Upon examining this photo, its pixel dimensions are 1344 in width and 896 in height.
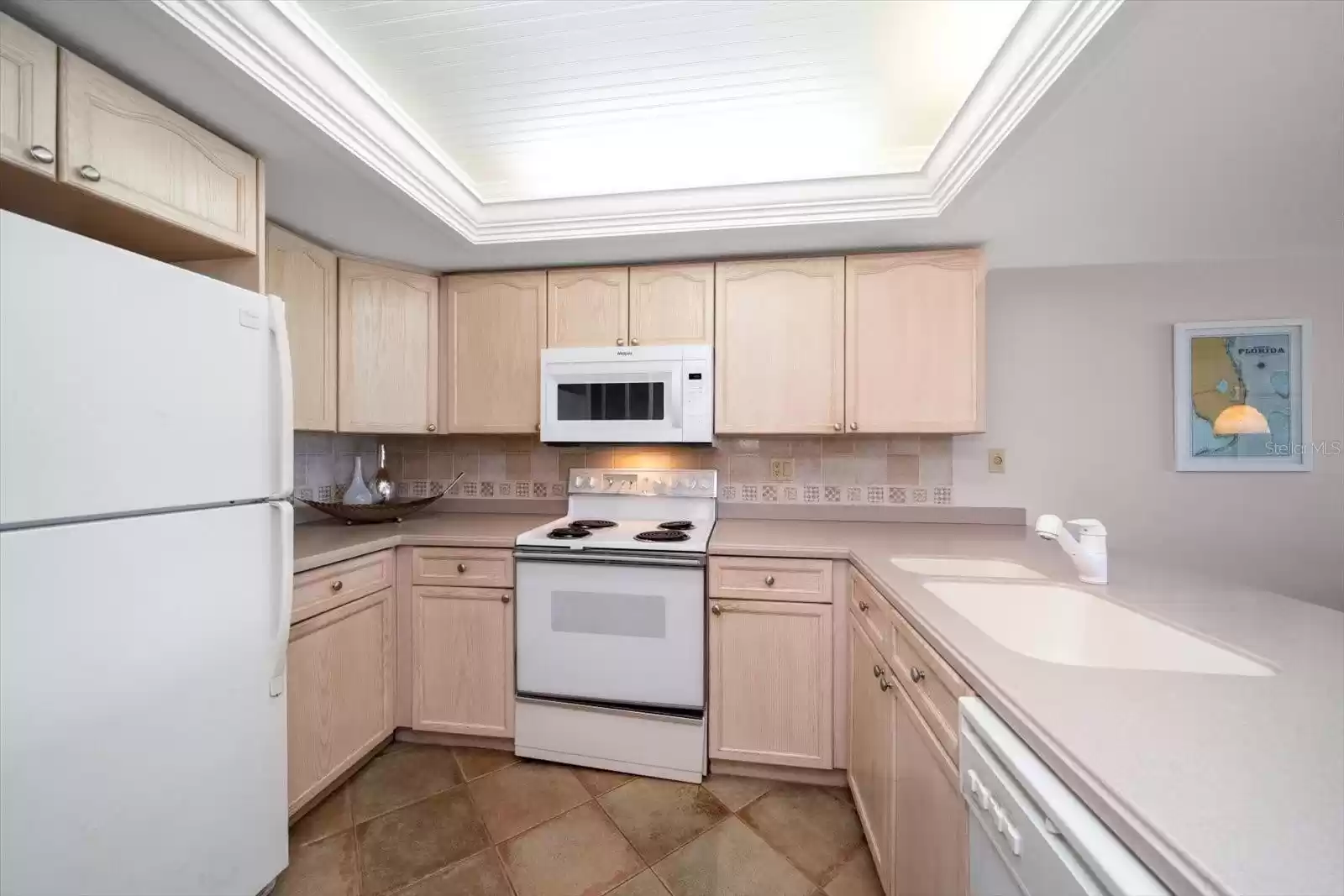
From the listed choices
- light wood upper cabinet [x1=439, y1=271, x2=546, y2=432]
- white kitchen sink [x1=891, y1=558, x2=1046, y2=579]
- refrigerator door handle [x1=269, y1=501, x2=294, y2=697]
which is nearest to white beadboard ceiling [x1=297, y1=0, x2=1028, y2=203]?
light wood upper cabinet [x1=439, y1=271, x2=546, y2=432]

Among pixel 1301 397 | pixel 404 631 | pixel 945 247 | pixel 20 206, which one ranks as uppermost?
pixel 945 247

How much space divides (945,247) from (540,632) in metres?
2.24

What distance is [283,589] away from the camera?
132 cm

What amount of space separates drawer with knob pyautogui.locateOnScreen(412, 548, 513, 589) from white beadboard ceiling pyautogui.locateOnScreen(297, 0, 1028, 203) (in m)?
1.43

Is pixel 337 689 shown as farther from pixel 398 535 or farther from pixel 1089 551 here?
pixel 1089 551

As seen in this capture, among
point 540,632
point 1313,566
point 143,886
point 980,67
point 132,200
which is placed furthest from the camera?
point 1313,566

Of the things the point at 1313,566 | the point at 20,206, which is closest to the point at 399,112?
the point at 20,206

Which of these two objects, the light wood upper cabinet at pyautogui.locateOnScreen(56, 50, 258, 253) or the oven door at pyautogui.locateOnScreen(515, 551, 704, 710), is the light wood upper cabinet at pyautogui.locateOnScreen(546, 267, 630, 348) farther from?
the light wood upper cabinet at pyautogui.locateOnScreen(56, 50, 258, 253)

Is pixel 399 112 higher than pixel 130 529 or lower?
higher

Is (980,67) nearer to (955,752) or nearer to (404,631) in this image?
(955,752)

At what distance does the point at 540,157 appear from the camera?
5.95ft

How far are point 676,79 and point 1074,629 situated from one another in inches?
70.7

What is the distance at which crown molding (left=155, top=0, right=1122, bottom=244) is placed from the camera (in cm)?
108


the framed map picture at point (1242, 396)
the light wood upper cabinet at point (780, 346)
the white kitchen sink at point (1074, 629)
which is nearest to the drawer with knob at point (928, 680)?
the white kitchen sink at point (1074, 629)
